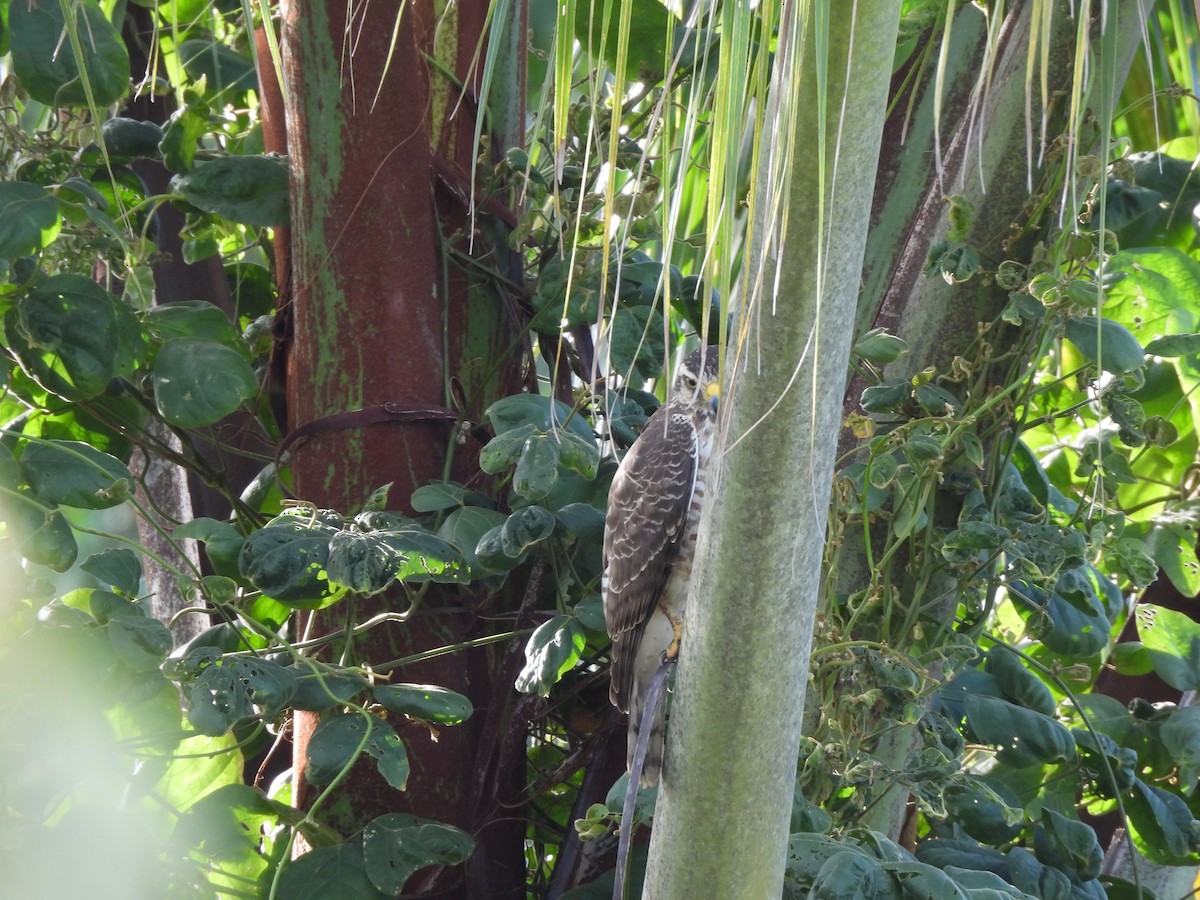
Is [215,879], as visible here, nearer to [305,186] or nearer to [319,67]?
[305,186]

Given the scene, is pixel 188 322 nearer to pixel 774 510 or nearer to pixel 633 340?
pixel 633 340

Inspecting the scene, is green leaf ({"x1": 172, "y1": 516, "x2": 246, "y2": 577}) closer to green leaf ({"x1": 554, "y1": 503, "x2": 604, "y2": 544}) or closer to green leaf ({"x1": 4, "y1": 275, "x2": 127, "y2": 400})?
Answer: green leaf ({"x1": 4, "y1": 275, "x2": 127, "y2": 400})

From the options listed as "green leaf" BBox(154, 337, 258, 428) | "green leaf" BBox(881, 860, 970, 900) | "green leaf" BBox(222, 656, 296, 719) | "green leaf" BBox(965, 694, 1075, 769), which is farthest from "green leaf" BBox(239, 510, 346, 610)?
"green leaf" BBox(965, 694, 1075, 769)

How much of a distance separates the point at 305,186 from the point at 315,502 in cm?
55

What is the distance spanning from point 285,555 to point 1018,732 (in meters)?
1.15

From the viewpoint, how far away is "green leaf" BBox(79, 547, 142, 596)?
174 cm

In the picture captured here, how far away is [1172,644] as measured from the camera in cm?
214

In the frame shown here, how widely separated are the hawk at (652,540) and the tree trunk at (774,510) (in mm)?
828

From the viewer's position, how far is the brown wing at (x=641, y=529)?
79.7 inches

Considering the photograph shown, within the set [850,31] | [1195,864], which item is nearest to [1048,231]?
[850,31]

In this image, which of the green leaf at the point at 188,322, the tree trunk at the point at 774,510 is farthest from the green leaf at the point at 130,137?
the tree trunk at the point at 774,510

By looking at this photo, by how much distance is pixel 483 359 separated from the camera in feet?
7.30

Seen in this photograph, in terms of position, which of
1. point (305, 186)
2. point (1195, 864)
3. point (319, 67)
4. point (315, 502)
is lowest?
point (1195, 864)

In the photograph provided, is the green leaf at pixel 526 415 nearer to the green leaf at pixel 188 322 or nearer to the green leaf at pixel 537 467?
the green leaf at pixel 537 467
